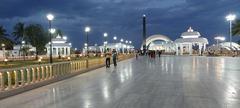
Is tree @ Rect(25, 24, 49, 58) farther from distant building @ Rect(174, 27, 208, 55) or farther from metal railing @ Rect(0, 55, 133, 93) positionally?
metal railing @ Rect(0, 55, 133, 93)

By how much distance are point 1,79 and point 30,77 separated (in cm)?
313

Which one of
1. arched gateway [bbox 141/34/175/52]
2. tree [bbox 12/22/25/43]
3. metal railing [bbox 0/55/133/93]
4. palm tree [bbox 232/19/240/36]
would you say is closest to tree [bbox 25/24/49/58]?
tree [bbox 12/22/25/43]

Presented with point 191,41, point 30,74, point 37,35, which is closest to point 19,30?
point 37,35

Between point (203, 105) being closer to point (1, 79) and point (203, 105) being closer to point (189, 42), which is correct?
point (1, 79)

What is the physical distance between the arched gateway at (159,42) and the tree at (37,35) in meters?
49.6

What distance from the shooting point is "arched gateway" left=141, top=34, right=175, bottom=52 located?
143250 mm

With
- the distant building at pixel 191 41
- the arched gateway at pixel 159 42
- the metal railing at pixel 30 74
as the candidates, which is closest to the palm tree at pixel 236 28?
the distant building at pixel 191 41

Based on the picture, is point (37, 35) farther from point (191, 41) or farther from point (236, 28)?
point (236, 28)

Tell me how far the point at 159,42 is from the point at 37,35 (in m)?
60.3

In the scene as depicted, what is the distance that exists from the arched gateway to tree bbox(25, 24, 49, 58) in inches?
1954

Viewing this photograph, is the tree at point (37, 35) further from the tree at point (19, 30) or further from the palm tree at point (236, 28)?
the palm tree at point (236, 28)

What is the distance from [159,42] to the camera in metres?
156

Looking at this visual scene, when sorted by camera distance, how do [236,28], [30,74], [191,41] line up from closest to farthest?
[30,74] → [236,28] → [191,41]

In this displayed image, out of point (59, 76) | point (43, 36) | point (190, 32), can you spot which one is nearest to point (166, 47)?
point (190, 32)
